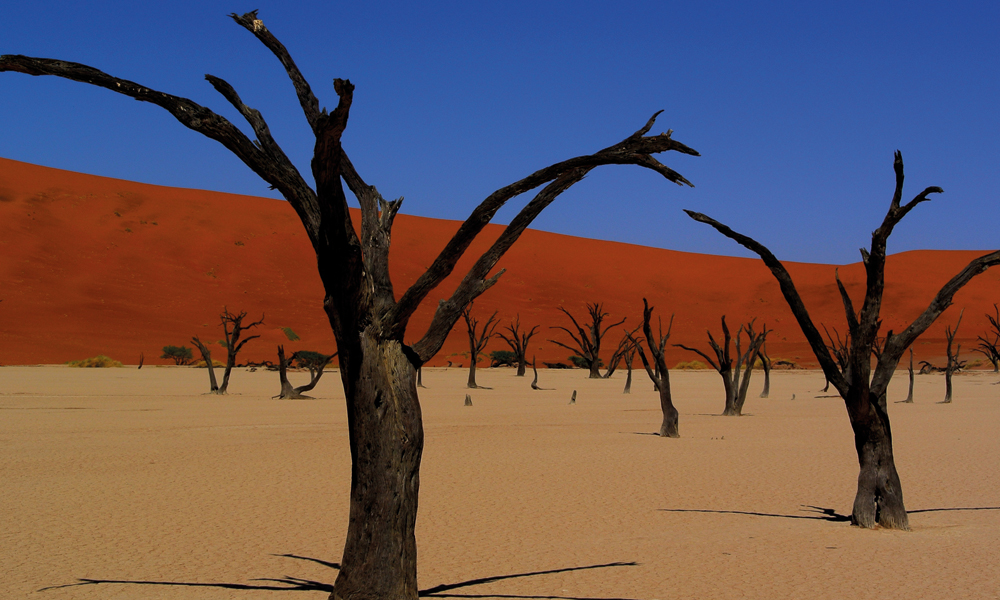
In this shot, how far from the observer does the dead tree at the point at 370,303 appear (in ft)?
14.4

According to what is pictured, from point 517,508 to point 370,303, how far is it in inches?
176

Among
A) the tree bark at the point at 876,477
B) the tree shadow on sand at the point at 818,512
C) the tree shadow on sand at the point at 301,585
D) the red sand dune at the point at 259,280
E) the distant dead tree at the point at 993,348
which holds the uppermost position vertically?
the red sand dune at the point at 259,280

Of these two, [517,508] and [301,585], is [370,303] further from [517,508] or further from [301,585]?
[517,508]

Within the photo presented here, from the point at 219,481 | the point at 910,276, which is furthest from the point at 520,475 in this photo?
the point at 910,276

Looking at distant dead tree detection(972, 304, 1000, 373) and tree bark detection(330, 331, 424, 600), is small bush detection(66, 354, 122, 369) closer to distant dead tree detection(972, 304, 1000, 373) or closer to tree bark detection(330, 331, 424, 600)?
tree bark detection(330, 331, 424, 600)

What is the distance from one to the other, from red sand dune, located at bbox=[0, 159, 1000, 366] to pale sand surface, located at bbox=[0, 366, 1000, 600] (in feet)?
120

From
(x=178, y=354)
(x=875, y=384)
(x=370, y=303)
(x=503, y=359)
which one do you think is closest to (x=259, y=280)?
(x=178, y=354)

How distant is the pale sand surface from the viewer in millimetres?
5715

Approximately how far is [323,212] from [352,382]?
1025 mm

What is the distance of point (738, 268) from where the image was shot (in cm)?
9738

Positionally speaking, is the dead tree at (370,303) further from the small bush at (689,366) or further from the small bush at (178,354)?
the small bush at (689,366)

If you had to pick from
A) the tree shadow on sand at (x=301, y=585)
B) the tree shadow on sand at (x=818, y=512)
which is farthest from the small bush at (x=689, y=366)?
the tree shadow on sand at (x=301, y=585)

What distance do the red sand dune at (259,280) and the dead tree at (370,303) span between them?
45096mm

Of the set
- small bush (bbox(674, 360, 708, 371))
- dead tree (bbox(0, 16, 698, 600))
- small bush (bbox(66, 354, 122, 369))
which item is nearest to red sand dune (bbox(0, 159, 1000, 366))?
small bush (bbox(66, 354, 122, 369))
